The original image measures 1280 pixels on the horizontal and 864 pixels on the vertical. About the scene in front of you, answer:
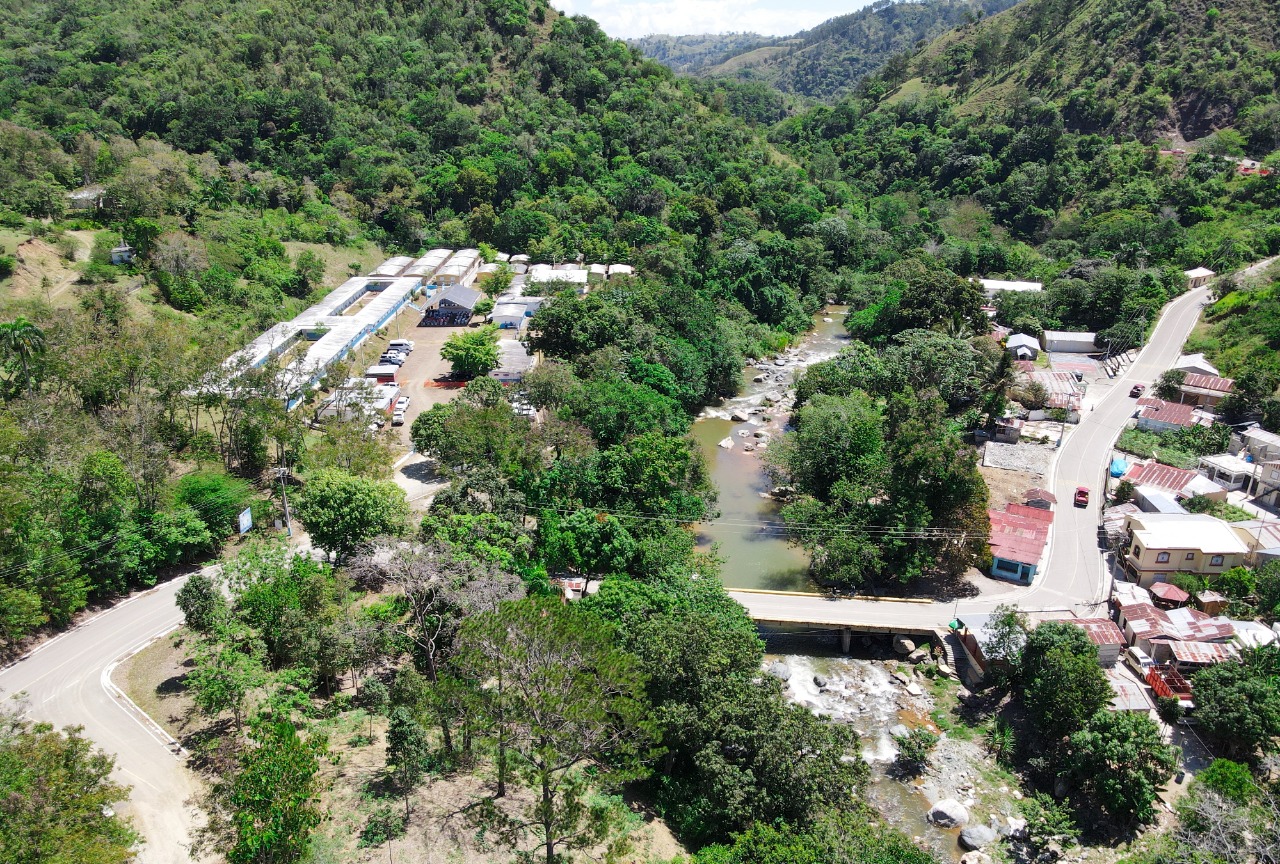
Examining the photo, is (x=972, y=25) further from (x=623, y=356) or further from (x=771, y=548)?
(x=771, y=548)

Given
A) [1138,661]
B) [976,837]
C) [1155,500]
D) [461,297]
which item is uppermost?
[461,297]

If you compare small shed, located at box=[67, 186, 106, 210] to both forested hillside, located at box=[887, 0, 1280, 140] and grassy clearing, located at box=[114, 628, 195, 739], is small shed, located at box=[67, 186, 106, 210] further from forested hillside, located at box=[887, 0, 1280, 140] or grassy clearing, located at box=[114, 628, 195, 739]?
forested hillside, located at box=[887, 0, 1280, 140]

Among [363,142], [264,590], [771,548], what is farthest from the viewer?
[363,142]

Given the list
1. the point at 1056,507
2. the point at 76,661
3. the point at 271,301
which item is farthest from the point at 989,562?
the point at 271,301

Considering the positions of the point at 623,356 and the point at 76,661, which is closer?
the point at 76,661

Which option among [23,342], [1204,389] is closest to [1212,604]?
[1204,389]

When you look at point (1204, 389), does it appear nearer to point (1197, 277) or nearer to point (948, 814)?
point (1197, 277)

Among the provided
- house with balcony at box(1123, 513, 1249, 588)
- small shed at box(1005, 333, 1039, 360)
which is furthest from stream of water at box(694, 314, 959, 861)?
small shed at box(1005, 333, 1039, 360)
